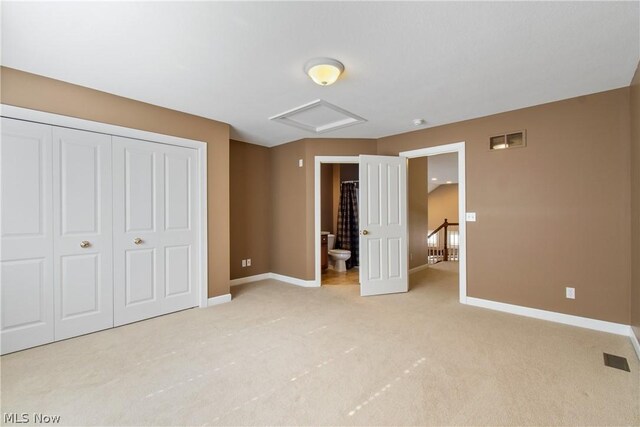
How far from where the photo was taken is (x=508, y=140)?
3502 millimetres

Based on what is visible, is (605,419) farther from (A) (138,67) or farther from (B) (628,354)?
(A) (138,67)

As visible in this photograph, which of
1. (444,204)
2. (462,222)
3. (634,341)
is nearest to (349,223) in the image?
(462,222)

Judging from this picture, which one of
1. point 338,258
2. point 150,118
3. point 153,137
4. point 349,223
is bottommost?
point 338,258

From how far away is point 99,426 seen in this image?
5.32ft

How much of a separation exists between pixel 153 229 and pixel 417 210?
4.61m

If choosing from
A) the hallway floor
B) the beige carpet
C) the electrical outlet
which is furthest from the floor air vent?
the hallway floor

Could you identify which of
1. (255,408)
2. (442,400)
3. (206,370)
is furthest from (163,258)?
(442,400)

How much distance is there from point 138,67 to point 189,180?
1415mm

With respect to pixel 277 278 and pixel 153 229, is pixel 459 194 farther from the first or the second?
pixel 153 229

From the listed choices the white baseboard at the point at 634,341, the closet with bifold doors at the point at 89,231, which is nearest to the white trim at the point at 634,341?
the white baseboard at the point at 634,341

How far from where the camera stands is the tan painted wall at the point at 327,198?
656 cm

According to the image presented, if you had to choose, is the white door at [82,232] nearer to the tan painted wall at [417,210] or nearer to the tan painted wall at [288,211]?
the tan painted wall at [288,211]

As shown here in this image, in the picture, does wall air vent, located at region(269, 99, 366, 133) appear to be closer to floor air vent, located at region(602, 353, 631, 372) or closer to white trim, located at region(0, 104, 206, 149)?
white trim, located at region(0, 104, 206, 149)

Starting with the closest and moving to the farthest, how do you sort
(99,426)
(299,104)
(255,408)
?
(99,426), (255,408), (299,104)
